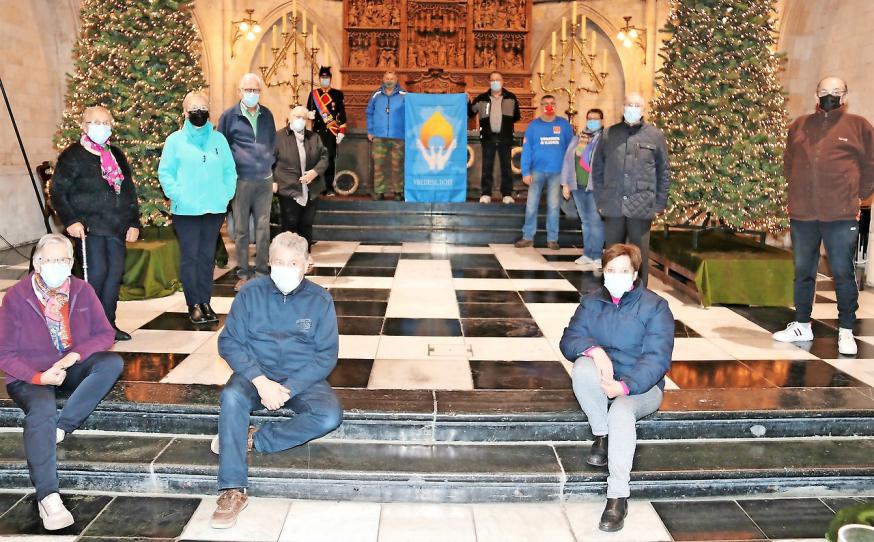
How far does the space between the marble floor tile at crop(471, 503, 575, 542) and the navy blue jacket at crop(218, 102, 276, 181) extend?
4.10 metres

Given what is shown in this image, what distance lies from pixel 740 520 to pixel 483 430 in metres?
1.25

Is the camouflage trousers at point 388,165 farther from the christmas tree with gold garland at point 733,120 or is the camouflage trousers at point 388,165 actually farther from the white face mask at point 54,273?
the white face mask at point 54,273

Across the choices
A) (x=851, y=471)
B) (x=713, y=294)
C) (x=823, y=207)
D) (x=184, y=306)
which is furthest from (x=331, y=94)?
(x=851, y=471)

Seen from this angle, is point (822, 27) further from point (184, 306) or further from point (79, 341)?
point (79, 341)

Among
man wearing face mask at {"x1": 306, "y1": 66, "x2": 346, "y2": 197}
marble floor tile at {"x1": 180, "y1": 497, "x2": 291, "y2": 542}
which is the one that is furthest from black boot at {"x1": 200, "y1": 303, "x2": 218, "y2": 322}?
man wearing face mask at {"x1": 306, "y1": 66, "x2": 346, "y2": 197}

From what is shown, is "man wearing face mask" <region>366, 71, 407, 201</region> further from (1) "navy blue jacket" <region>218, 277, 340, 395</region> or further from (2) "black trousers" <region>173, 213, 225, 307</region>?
(1) "navy blue jacket" <region>218, 277, 340, 395</region>

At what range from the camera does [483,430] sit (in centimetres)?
417

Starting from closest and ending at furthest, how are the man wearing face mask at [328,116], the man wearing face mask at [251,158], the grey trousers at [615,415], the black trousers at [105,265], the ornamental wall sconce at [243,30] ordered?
the grey trousers at [615,415]
the black trousers at [105,265]
the man wearing face mask at [251,158]
the man wearing face mask at [328,116]
the ornamental wall sconce at [243,30]

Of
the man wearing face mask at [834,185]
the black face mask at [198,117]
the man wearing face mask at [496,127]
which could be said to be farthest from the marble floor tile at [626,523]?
the man wearing face mask at [496,127]

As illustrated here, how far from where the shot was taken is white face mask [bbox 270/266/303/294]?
3725 millimetres

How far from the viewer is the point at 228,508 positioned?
3506mm

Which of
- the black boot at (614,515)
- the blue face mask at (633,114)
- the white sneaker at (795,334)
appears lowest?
the black boot at (614,515)

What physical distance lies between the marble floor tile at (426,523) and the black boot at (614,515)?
553 mm

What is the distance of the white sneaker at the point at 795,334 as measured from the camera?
5.79 metres
